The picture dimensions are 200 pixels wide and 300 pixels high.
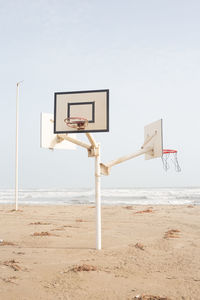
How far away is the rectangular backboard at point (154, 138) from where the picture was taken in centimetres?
690

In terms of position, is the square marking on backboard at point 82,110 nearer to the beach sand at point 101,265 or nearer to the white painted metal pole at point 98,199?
the white painted metal pole at point 98,199

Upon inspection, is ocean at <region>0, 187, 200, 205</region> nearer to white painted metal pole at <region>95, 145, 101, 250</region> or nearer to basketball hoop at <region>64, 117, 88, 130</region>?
white painted metal pole at <region>95, 145, 101, 250</region>

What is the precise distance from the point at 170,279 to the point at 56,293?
1529 mm

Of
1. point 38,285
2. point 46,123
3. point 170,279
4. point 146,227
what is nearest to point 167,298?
point 170,279

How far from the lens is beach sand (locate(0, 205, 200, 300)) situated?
3.68m

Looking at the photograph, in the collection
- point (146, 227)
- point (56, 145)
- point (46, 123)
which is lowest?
point (146, 227)

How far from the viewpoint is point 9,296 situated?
3504mm

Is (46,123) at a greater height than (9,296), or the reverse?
(46,123)

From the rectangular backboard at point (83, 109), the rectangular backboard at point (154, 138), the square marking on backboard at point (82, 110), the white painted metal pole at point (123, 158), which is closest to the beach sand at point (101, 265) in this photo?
the white painted metal pole at point (123, 158)

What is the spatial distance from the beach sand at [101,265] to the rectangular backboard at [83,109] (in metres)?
2.34

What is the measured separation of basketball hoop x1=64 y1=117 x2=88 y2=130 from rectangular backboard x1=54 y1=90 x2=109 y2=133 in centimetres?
5

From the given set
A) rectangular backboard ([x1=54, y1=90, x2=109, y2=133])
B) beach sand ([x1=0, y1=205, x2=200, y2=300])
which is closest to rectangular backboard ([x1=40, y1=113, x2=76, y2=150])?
rectangular backboard ([x1=54, y1=90, x2=109, y2=133])

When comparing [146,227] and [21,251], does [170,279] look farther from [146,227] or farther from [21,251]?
[146,227]

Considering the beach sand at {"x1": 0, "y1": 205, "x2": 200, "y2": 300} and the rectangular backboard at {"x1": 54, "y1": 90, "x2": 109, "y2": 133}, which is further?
the rectangular backboard at {"x1": 54, "y1": 90, "x2": 109, "y2": 133}
